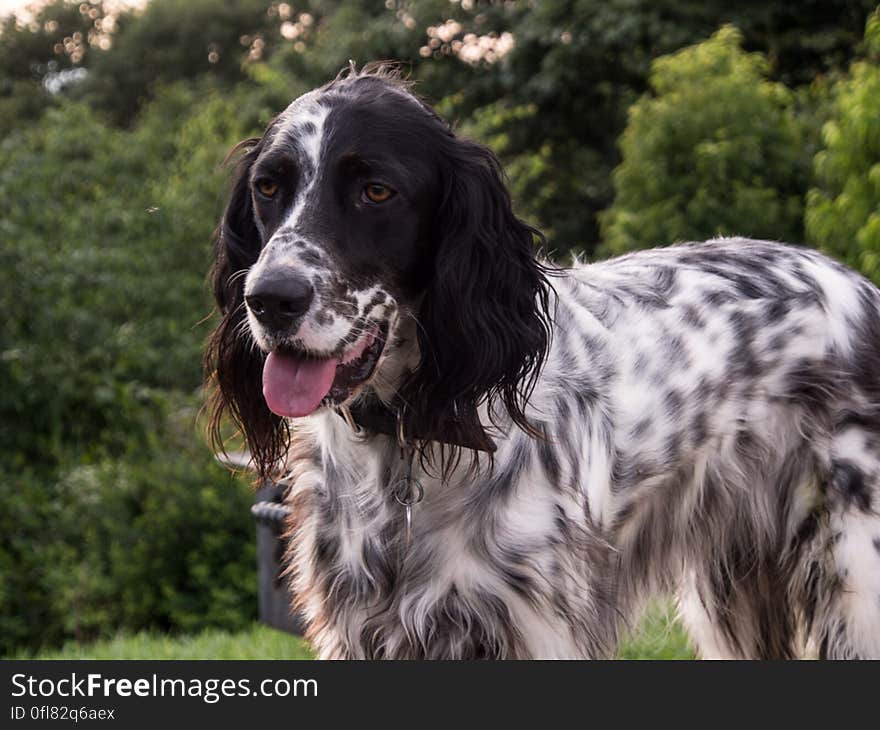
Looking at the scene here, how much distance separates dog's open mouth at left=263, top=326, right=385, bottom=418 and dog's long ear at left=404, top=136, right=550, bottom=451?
0.68 feet

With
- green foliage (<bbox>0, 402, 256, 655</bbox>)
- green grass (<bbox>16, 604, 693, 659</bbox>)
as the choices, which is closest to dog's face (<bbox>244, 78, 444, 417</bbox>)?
green grass (<bbox>16, 604, 693, 659</bbox>)

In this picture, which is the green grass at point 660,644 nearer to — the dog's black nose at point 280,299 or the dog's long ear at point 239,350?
the dog's long ear at point 239,350

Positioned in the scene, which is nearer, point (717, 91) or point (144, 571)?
point (144, 571)

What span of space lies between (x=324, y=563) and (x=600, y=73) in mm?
15476

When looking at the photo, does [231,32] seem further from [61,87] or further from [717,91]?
[717,91]

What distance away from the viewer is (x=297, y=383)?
2754mm

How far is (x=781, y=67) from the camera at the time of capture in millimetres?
16719

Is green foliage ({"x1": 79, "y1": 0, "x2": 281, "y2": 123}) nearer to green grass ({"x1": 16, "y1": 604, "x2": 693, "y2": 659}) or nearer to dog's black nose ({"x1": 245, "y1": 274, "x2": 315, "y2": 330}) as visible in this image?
green grass ({"x1": 16, "y1": 604, "x2": 693, "y2": 659})

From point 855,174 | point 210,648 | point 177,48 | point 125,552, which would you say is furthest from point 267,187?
point 177,48

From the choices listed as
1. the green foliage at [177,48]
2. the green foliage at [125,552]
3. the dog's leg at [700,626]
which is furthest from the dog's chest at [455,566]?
the green foliage at [177,48]

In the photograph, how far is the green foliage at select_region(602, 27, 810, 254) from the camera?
1006cm

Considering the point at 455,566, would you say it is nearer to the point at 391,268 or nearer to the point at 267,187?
the point at 391,268

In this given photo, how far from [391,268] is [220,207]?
5.12 meters

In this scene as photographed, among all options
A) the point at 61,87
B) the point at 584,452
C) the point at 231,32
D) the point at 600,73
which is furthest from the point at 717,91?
the point at 61,87
